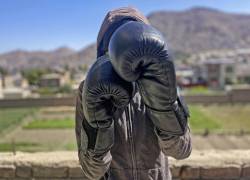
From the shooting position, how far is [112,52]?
1.05 m

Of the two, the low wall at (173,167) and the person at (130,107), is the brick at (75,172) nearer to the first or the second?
the low wall at (173,167)

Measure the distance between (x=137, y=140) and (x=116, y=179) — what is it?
16cm

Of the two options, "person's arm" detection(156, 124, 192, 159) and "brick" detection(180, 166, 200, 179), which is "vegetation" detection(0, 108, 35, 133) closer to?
"brick" detection(180, 166, 200, 179)

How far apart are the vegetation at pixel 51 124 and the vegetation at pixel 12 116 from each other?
1070 mm

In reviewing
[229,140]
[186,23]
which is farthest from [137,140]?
[186,23]

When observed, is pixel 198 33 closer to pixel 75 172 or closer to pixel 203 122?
pixel 203 122

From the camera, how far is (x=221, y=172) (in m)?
2.42

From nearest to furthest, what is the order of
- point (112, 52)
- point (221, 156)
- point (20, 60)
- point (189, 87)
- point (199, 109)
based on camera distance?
point (112, 52), point (221, 156), point (199, 109), point (189, 87), point (20, 60)

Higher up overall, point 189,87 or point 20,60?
point 189,87

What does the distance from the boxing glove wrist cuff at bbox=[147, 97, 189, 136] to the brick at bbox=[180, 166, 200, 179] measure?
130 cm

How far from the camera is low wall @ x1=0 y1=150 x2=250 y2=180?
2.42 m

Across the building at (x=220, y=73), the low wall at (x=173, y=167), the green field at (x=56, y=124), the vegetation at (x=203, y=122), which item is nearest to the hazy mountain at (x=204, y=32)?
the building at (x=220, y=73)

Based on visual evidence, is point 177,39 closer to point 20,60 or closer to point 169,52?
point 20,60

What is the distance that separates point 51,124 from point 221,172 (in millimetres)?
30325
